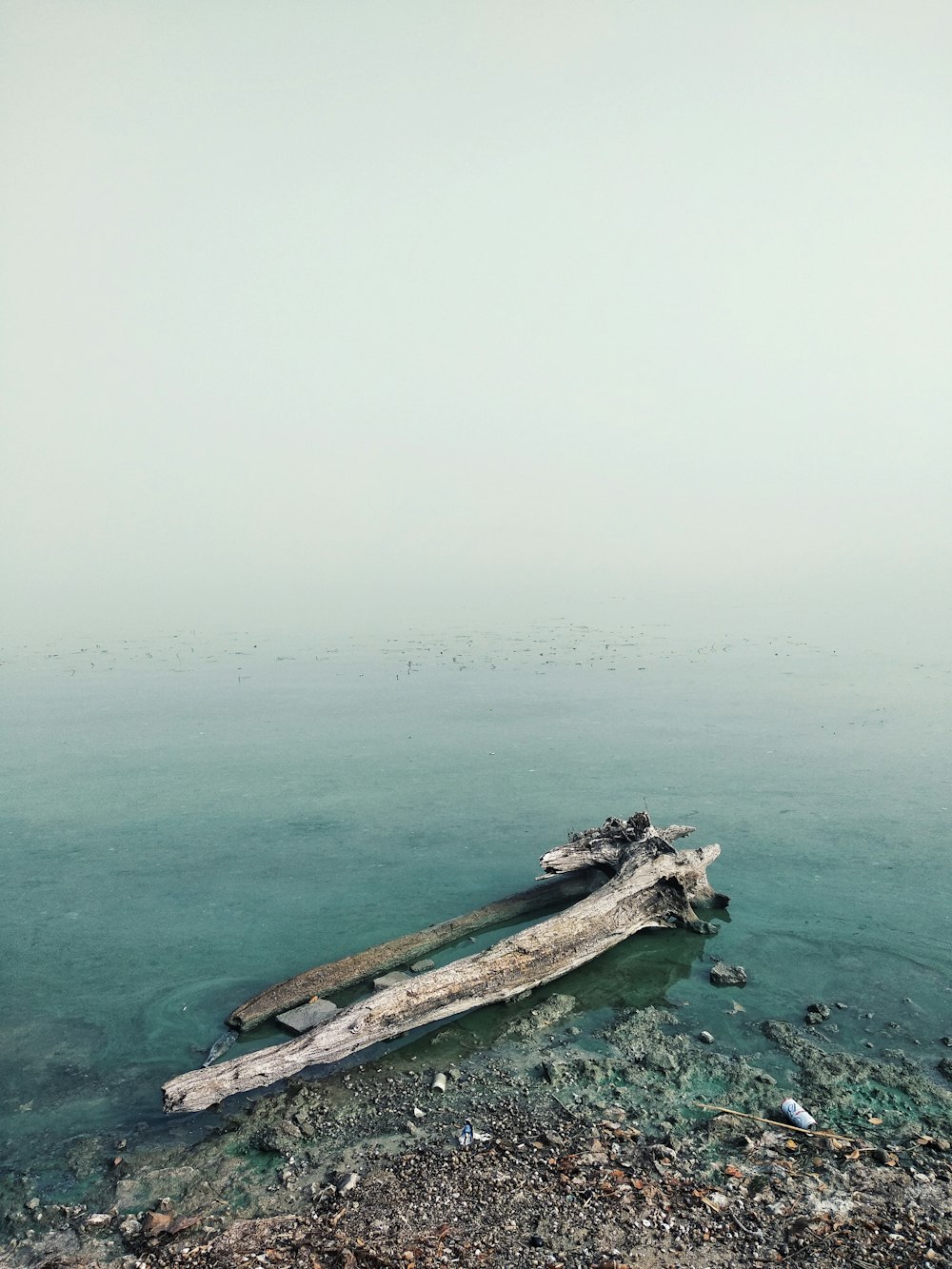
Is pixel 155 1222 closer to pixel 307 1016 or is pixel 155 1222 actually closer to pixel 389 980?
pixel 307 1016

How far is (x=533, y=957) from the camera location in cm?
922

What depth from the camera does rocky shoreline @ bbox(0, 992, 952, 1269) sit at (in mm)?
5387

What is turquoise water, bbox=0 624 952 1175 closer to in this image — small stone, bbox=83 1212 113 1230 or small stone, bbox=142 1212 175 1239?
small stone, bbox=83 1212 113 1230

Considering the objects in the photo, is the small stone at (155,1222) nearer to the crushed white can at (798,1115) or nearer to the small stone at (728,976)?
the crushed white can at (798,1115)

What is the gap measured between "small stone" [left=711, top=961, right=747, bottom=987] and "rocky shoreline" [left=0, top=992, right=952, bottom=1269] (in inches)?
51.4

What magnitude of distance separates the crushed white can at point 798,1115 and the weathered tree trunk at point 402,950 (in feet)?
16.0

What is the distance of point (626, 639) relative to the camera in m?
45.6

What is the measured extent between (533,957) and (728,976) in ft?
8.49

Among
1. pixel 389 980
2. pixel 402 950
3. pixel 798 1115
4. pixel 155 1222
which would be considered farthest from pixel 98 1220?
pixel 798 1115

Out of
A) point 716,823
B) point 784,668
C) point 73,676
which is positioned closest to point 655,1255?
point 716,823

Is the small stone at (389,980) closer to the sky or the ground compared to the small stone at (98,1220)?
closer to the sky

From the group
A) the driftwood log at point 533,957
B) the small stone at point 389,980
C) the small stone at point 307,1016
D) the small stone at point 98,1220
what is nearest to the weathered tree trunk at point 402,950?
the small stone at point 389,980

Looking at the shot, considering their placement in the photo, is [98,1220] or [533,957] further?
[533,957]

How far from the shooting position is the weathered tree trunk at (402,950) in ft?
29.7
